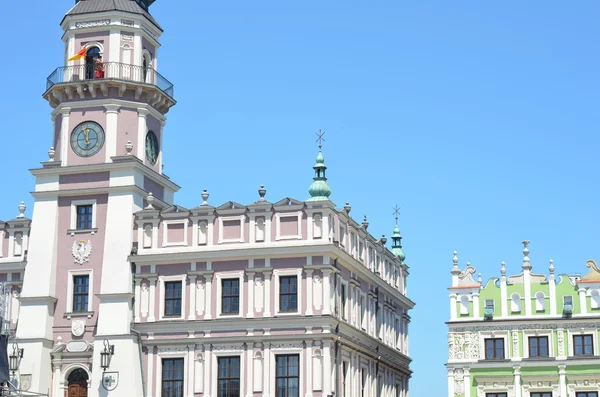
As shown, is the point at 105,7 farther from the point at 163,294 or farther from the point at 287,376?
the point at 287,376

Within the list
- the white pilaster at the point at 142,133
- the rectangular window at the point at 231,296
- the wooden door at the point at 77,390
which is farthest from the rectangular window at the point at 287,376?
the white pilaster at the point at 142,133

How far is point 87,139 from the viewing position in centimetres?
6800

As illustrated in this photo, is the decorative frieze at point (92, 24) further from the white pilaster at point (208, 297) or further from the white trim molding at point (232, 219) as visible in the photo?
the white pilaster at point (208, 297)

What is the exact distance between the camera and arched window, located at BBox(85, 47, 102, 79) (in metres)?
69.0

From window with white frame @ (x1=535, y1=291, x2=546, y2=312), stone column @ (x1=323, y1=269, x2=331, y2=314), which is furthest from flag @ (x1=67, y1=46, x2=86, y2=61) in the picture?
window with white frame @ (x1=535, y1=291, x2=546, y2=312)

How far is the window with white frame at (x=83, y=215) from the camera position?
66.8 meters

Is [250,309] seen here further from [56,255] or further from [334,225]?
[56,255]

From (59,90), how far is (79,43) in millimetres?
3005

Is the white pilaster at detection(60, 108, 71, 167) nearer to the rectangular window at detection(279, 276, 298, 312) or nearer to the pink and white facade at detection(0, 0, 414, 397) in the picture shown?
the pink and white facade at detection(0, 0, 414, 397)

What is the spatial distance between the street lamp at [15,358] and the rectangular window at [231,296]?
1117cm

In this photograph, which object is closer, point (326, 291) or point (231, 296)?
point (326, 291)

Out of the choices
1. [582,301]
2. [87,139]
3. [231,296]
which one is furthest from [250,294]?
[582,301]

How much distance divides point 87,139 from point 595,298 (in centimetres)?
3024

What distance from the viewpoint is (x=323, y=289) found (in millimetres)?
62188
